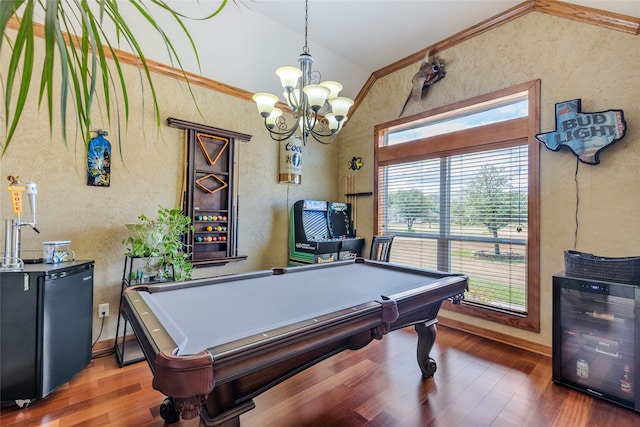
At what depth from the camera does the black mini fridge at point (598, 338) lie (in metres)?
2.09

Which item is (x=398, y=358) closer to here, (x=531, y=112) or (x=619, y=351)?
(x=619, y=351)

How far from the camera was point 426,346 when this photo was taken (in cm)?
238

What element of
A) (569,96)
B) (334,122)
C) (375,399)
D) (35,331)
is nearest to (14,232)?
(35,331)

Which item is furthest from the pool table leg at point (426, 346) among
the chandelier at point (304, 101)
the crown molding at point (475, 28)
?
the crown molding at point (475, 28)

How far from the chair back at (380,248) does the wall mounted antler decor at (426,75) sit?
186 centimetres

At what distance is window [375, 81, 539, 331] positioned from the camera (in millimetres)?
3025

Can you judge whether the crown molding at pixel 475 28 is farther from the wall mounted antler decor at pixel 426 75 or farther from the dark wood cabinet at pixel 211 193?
the dark wood cabinet at pixel 211 193

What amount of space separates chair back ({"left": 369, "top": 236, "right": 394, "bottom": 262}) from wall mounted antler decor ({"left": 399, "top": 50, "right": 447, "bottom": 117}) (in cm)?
186

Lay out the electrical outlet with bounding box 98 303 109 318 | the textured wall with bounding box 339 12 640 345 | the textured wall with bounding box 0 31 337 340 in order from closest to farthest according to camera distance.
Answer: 1. the textured wall with bounding box 339 12 640 345
2. the textured wall with bounding box 0 31 337 340
3. the electrical outlet with bounding box 98 303 109 318

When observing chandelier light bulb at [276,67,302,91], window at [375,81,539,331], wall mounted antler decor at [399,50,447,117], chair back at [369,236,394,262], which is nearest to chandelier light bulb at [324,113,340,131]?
chandelier light bulb at [276,67,302,91]

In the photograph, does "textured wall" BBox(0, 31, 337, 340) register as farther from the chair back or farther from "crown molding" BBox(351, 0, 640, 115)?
"crown molding" BBox(351, 0, 640, 115)

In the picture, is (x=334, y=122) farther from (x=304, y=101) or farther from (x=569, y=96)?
(x=569, y=96)

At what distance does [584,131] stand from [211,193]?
145 inches

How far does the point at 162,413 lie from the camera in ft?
6.28
